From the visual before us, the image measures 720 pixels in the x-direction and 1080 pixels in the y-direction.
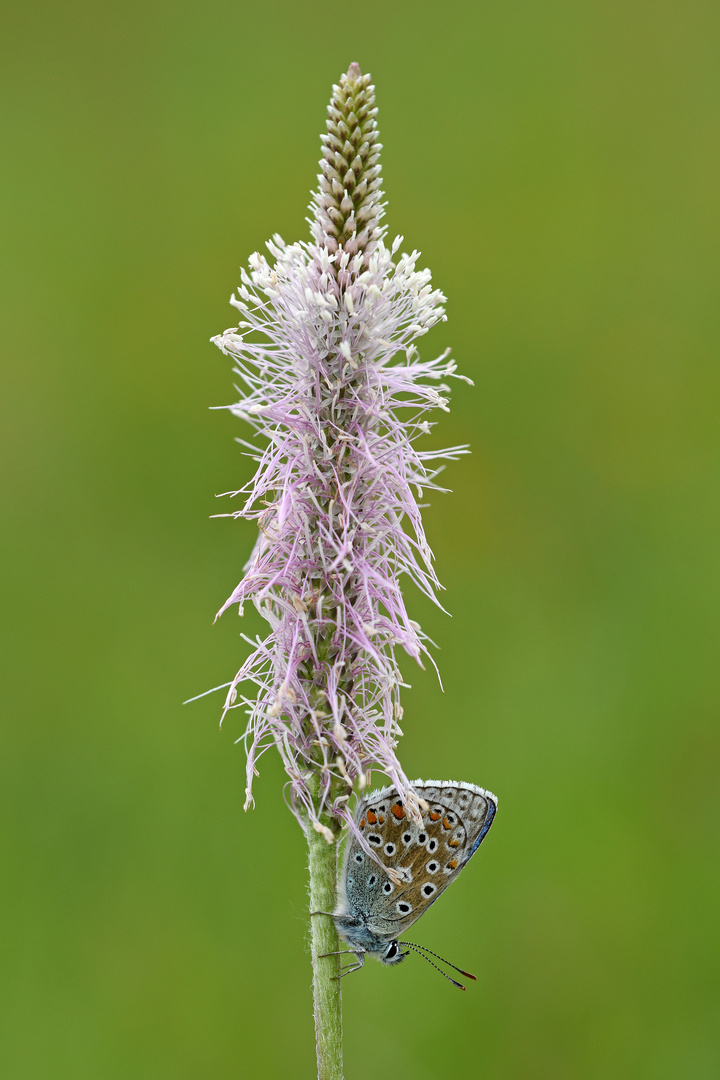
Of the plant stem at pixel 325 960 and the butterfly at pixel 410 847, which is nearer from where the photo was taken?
the plant stem at pixel 325 960

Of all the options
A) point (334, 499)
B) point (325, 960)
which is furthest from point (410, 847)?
point (334, 499)

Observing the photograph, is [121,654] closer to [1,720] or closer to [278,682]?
[1,720]

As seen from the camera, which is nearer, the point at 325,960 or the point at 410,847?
the point at 325,960

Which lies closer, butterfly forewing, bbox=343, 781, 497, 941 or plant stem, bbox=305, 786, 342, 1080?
plant stem, bbox=305, 786, 342, 1080

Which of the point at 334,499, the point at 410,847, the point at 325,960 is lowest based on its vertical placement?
the point at 325,960

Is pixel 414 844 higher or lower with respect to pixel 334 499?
lower

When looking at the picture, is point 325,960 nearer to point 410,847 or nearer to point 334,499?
point 410,847
